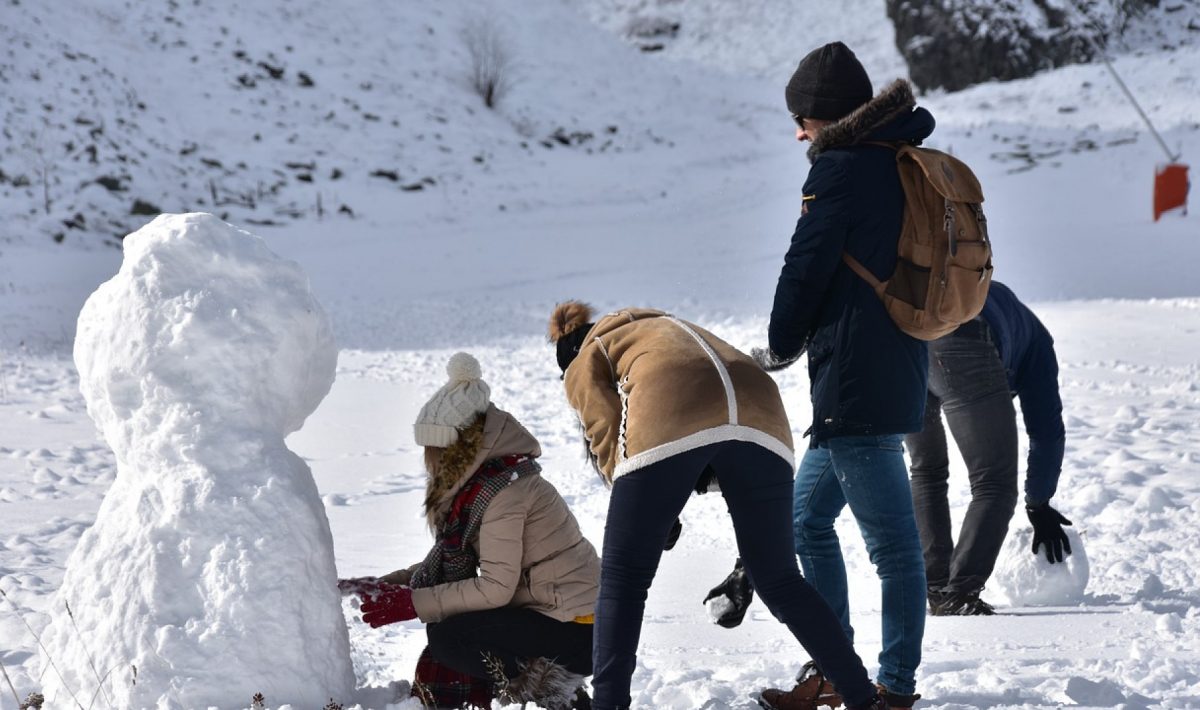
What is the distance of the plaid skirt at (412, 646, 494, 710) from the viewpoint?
3385 mm

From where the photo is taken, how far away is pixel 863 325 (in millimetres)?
3027

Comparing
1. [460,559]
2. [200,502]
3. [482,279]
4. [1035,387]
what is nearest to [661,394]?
[460,559]

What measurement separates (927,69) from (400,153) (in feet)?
39.5

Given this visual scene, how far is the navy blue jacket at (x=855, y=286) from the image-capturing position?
300 cm

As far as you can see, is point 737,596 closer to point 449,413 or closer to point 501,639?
point 501,639

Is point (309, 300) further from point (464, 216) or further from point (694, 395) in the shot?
point (464, 216)

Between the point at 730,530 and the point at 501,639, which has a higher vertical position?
the point at 501,639

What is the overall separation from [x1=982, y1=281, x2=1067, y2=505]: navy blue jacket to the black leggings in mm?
1917

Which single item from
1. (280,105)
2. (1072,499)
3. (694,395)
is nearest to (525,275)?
(280,105)

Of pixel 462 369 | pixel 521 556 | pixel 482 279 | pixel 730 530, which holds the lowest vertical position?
pixel 730 530

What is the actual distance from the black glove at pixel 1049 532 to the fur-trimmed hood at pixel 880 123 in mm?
1870

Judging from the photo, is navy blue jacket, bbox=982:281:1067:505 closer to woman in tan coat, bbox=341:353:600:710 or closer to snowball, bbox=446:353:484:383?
woman in tan coat, bbox=341:353:600:710

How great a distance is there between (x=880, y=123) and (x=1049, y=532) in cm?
203

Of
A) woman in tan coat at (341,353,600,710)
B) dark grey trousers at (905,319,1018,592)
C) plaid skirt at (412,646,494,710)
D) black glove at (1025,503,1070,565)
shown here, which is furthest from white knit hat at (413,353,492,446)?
black glove at (1025,503,1070,565)
